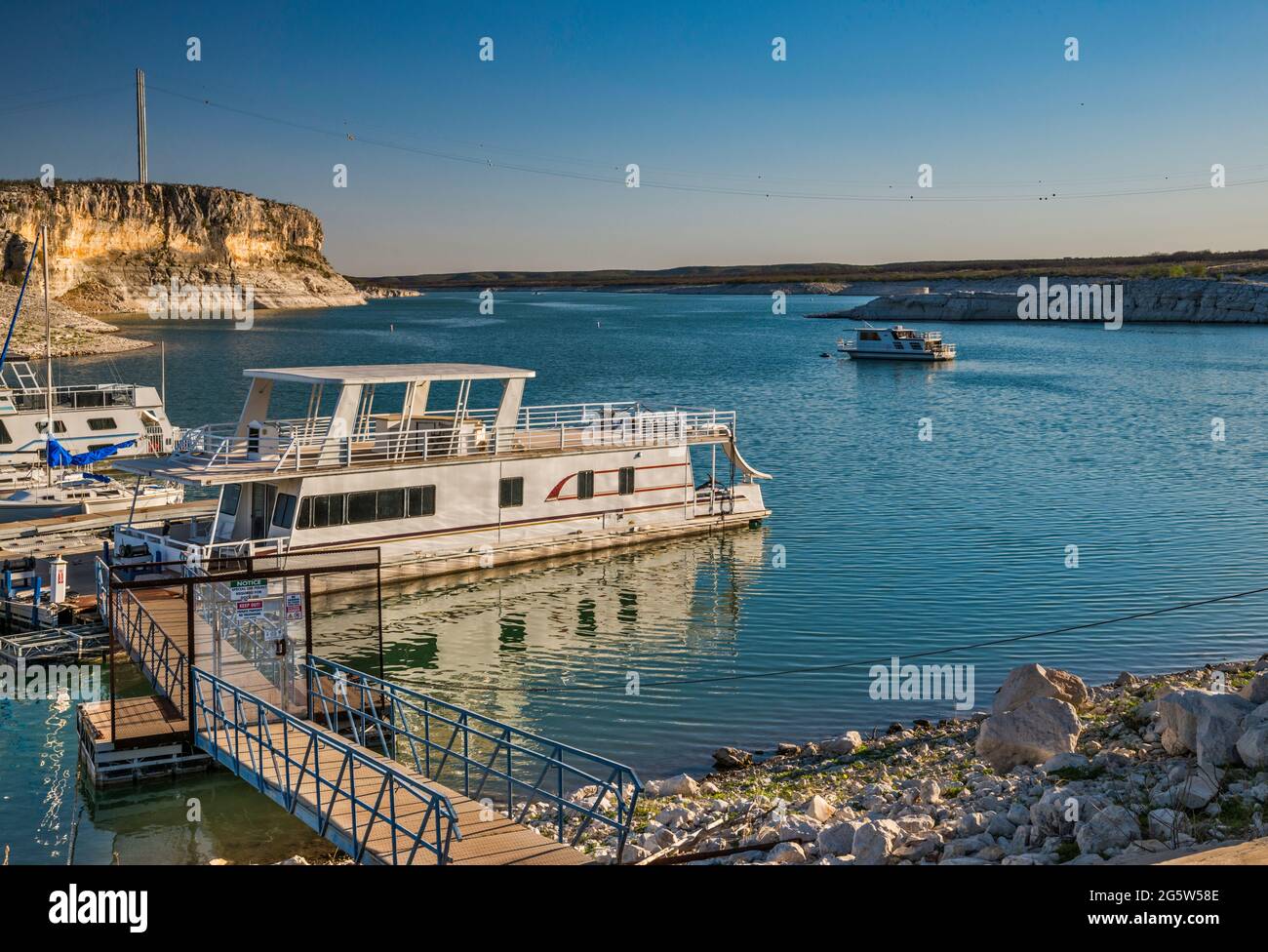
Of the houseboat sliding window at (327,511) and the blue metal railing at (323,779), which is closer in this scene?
the blue metal railing at (323,779)

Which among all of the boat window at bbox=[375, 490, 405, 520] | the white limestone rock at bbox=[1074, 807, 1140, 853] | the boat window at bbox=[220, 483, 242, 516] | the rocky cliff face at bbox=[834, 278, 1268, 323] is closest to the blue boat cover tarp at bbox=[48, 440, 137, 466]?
the boat window at bbox=[220, 483, 242, 516]

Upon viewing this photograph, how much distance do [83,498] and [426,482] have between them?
34.8 feet

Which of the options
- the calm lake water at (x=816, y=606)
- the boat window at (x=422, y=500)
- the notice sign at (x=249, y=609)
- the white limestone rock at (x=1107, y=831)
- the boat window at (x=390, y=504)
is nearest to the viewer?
the white limestone rock at (x=1107, y=831)

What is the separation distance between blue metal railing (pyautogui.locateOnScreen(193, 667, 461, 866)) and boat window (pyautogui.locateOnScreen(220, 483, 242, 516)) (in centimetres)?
1248

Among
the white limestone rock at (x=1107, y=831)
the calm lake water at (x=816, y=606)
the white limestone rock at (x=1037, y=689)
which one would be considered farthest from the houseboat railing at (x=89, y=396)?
the white limestone rock at (x=1107, y=831)

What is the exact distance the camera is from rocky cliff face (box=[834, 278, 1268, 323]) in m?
170

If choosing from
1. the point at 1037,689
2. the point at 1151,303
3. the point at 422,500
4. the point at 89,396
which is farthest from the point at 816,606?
the point at 1151,303

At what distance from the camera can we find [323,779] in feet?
46.4

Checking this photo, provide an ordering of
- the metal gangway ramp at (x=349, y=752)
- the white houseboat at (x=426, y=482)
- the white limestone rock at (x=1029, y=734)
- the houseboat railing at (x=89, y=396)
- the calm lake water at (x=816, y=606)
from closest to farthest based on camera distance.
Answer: the metal gangway ramp at (x=349, y=752) → the white limestone rock at (x=1029, y=734) → the calm lake water at (x=816, y=606) → the white houseboat at (x=426, y=482) → the houseboat railing at (x=89, y=396)

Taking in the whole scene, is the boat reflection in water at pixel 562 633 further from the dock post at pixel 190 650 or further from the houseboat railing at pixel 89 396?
the houseboat railing at pixel 89 396

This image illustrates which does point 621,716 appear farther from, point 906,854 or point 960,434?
point 960,434

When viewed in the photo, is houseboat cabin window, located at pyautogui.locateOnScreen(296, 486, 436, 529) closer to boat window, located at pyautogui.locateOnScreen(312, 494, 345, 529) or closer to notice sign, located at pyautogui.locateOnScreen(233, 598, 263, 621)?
boat window, located at pyautogui.locateOnScreen(312, 494, 345, 529)

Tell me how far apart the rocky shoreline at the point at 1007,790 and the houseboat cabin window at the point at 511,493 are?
46.7 feet

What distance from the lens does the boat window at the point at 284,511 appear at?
28.8 meters
